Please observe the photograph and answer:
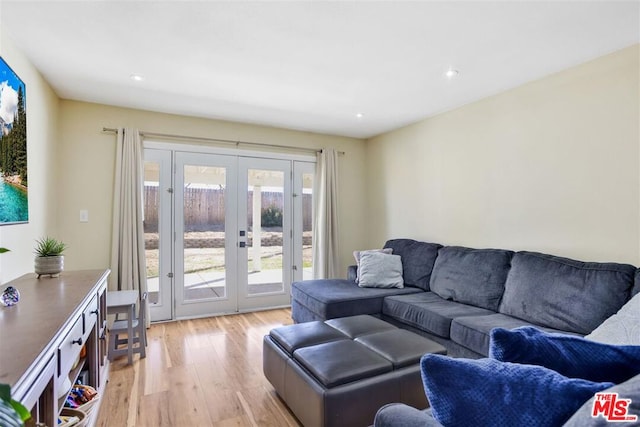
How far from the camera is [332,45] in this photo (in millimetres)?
2260

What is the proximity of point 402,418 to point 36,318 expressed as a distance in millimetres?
1449

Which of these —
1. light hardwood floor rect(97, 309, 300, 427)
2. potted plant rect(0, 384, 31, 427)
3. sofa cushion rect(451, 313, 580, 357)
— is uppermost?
potted plant rect(0, 384, 31, 427)

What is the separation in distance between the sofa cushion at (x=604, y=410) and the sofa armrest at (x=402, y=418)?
31cm

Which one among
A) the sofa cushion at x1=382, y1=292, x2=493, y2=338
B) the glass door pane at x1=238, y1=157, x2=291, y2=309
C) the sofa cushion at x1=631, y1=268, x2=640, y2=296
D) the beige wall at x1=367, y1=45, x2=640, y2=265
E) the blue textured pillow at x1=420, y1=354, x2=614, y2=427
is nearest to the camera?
the blue textured pillow at x1=420, y1=354, x2=614, y2=427

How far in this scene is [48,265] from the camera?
2180 mm

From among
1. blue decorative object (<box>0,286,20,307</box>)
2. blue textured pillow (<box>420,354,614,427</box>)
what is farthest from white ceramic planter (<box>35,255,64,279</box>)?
blue textured pillow (<box>420,354,614,427</box>)

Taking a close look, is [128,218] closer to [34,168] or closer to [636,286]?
[34,168]

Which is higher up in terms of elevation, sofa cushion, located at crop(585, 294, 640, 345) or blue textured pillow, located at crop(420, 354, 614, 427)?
blue textured pillow, located at crop(420, 354, 614, 427)

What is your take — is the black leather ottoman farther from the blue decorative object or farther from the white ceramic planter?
the white ceramic planter

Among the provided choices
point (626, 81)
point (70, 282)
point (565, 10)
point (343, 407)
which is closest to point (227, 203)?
point (70, 282)

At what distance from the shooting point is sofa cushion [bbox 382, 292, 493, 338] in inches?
102

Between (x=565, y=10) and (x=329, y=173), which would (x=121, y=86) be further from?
(x=565, y=10)

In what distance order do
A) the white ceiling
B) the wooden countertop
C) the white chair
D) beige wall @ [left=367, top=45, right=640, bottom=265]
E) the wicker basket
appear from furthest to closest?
the white chair, beige wall @ [left=367, top=45, right=640, bottom=265], the white ceiling, the wicker basket, the wooden countertop
